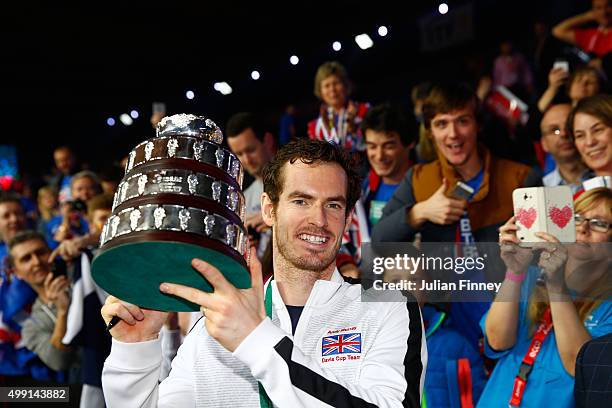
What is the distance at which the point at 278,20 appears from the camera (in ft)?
43.0

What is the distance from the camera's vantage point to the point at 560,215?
11.0ft

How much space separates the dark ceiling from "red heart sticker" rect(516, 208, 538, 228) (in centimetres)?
561

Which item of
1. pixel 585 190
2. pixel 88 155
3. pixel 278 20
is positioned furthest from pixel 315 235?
pixel 88 155

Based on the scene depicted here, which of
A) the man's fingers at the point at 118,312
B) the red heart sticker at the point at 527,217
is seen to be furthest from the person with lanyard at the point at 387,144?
the man's fingers at the point at 118,312

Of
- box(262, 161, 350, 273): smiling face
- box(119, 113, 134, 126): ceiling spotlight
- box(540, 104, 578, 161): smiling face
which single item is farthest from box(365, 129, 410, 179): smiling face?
box(119, 113, 134, 126): ceiling spotlight

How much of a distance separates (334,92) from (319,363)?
15.3 feet

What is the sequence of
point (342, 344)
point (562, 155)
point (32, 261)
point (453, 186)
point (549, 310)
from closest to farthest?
point (342, 344) → point (549, 310) → point (453, 186) → point (562, 155) → point (32, 261)

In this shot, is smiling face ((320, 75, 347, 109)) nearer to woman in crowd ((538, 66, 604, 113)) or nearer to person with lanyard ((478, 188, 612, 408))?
woman in crowd ((538, 66, 604, 113))

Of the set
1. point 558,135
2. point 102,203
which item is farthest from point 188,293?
point 102,203

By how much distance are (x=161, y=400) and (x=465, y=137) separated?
8.74 feet

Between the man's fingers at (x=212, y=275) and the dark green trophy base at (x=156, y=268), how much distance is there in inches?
1.0

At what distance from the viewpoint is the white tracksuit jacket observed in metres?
2.43

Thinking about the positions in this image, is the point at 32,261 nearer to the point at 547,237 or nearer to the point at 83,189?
the point at 83,189

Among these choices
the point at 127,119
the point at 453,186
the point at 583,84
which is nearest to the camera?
the point at 453,186
